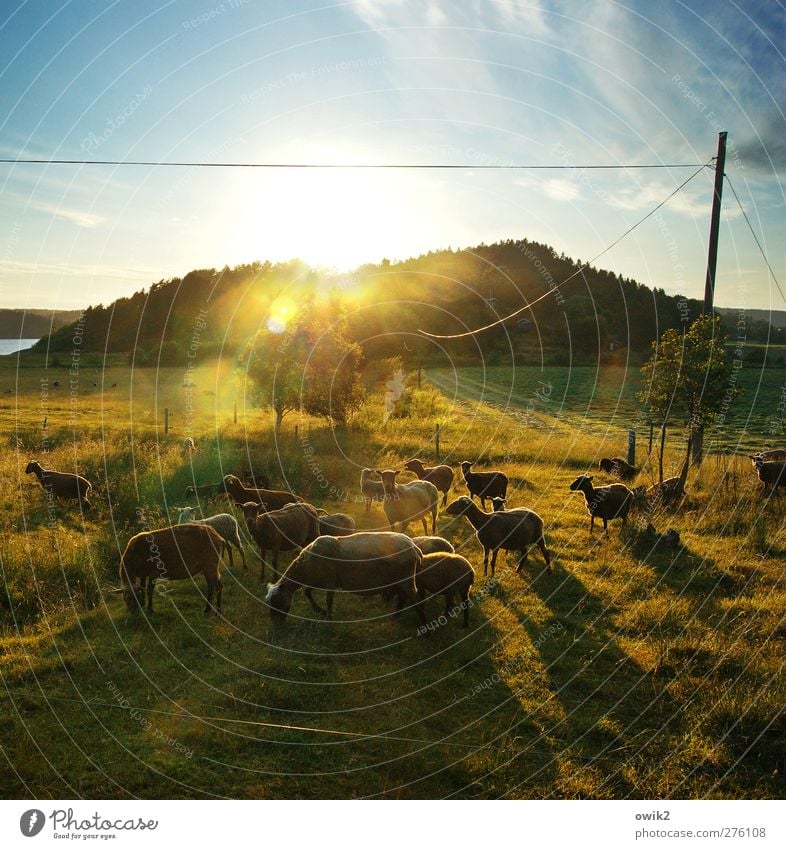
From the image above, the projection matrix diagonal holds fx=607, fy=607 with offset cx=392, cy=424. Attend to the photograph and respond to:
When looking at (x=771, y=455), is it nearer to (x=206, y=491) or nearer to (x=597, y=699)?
(x=597, y=699)

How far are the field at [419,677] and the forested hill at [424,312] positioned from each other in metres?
32.2

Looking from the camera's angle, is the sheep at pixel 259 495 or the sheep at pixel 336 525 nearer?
the sheep at pixel 336 525

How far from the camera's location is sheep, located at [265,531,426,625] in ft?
34.9

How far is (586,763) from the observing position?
702cm

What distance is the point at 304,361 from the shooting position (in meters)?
31.7

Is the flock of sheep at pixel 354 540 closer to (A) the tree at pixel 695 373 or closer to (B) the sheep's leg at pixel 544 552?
(B) the sheep's leg at pixel 544 552

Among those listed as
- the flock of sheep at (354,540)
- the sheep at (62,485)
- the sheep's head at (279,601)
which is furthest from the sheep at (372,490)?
the sheep at (62,485)

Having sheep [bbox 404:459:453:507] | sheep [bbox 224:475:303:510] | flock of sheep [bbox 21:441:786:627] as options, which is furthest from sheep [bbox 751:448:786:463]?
sheep [bbox 224:475:303:510]

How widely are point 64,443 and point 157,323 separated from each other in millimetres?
52299

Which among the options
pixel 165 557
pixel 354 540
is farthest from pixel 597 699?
pixel 165 557

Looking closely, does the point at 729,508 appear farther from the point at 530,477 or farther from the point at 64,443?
the point at 64,443

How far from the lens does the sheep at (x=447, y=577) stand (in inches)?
417

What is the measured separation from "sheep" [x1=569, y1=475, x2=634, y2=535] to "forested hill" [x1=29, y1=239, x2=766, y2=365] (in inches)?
1168

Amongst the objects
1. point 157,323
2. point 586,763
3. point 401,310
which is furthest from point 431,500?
point 157,323
